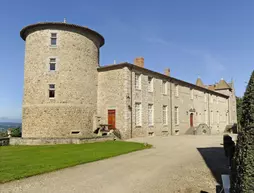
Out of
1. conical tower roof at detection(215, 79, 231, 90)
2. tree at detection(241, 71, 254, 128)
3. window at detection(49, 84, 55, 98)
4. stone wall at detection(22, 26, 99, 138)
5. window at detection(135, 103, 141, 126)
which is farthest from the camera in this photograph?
conical tower roof at detection(215, 79, 231, 90)

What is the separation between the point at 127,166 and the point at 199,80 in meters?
39.9

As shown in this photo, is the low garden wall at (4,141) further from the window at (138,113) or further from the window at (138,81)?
the window at (138,81)

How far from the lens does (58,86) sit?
20016 millimetres

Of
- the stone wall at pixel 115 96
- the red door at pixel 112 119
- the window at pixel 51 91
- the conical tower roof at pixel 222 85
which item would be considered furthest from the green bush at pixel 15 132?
the conical tower roof at pixel 222 85

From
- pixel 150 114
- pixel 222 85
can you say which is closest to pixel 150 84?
pixel 150 114

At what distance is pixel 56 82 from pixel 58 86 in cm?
42

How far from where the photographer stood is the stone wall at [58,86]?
64.7 feet

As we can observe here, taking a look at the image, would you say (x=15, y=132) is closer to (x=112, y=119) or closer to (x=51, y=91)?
(x=51, y=91)

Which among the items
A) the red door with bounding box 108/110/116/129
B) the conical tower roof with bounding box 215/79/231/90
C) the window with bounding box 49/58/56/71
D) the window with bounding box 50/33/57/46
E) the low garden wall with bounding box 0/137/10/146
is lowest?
the low garden wall with bounding box 0/137/10/146

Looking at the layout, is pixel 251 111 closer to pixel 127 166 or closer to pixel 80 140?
pixel 127 166

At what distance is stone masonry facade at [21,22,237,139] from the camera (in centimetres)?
1986

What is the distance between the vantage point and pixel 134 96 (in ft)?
70.7

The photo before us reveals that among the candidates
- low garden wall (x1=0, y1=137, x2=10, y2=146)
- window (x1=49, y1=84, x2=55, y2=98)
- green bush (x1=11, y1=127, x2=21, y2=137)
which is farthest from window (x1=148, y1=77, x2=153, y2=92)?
green bush (x1=11, y1=127, x2=21, y2=137)

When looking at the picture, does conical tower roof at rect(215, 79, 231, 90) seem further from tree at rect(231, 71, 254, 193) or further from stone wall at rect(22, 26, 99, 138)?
tree at rect(231, 71, 254, 193)
